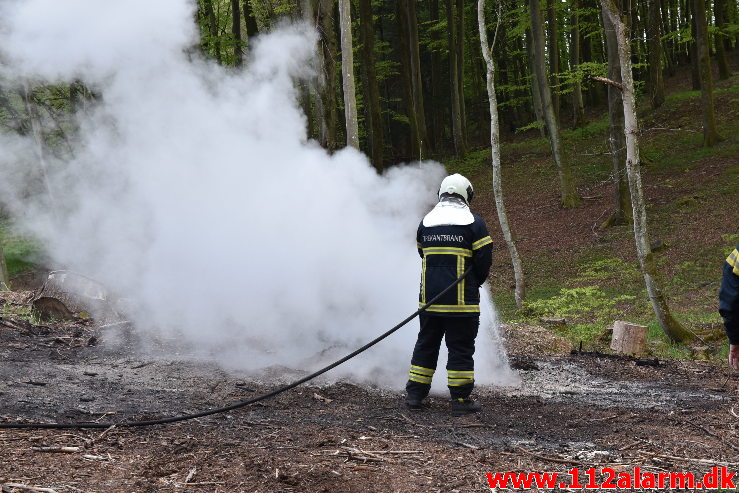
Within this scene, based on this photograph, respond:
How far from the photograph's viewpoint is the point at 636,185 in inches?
391

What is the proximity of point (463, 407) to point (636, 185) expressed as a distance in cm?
543

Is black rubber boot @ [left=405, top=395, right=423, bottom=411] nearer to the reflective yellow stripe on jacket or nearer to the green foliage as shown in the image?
the reflective yellow stripe on jacket

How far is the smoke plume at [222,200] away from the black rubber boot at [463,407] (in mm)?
1230

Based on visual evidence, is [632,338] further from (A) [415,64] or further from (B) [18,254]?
(B) [18,254]

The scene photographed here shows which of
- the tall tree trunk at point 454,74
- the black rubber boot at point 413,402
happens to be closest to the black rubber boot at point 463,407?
the black rubber boot at point 413,402

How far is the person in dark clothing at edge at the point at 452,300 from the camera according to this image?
6262mm

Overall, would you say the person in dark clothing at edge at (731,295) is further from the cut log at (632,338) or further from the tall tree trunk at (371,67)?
the tall tree trunk at (371,67)

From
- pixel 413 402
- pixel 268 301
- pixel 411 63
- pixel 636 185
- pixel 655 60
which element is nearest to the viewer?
pixel 413 402

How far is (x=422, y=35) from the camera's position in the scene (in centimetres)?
3494

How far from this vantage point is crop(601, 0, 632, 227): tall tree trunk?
54.4 feet

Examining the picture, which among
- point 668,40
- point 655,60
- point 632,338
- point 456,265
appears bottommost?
point 632,338

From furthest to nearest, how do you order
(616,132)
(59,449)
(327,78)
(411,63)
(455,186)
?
(411,63) → (616,132) → (327,78) → (455,186) → (59,449)

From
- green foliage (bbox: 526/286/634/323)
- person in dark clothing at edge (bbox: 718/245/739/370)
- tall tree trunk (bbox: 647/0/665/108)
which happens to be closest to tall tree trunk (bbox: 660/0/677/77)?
tall tree trunk (bbox: 647/0/665/108)

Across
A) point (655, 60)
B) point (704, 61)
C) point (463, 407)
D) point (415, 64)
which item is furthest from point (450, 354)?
point (655, 60)
